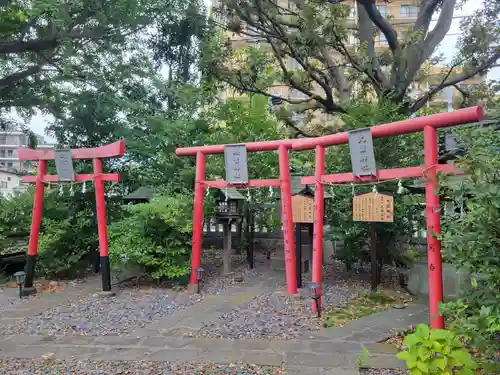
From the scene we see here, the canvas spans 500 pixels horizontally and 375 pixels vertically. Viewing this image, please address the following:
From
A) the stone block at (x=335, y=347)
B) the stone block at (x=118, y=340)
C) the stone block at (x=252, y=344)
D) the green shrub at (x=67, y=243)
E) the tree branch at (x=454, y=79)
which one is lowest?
the stone block at (x=335, y=347)

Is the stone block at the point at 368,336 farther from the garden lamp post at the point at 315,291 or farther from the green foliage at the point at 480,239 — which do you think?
the green foliage at the point at 480,239

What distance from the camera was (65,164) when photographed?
7848mm

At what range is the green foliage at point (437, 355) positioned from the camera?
2869 millimetres

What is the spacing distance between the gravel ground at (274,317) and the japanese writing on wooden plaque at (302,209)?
130 cm

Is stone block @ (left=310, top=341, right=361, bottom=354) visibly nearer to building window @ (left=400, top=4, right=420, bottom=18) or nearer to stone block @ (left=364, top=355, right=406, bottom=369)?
stone block @ (left=364, top=355, right=406, bottom=369)

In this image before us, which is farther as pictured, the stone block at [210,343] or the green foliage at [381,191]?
the green foliage at [381,191]

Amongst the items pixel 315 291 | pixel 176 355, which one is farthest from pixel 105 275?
pixel 315 291

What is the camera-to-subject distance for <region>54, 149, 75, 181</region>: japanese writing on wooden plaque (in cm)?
783

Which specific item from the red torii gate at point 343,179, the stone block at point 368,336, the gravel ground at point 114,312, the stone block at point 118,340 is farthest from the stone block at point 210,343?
the red torii gate at point 343,179

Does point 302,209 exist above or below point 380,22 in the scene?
below

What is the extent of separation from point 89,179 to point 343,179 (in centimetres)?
503

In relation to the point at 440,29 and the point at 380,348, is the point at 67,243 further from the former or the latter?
the point at 440,29

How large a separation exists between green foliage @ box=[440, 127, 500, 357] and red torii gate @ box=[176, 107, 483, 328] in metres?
0.78

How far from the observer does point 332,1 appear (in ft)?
30.6
